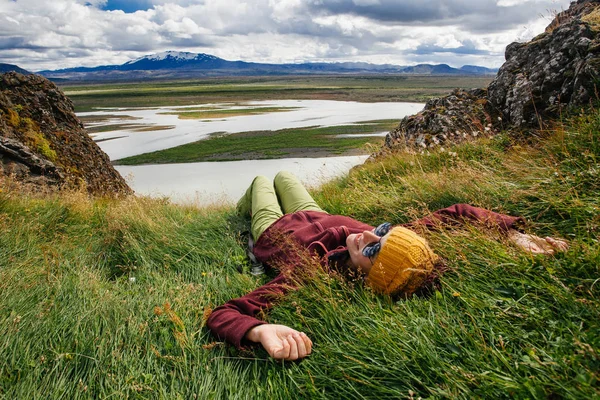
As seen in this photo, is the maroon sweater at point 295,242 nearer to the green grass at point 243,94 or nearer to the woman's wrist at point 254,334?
the woman's wrist at point 254,334

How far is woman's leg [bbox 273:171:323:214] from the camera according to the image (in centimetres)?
478

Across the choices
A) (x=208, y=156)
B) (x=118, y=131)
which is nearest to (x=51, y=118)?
(x=208, y=156)

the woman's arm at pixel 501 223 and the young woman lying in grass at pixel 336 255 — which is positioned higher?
the woman's arm at pixel 501 223

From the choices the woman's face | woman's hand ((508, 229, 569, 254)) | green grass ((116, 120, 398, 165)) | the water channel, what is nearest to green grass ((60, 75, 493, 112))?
the water channel

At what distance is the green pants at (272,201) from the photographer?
4512 millimetres

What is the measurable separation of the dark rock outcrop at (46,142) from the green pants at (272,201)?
4.83 m

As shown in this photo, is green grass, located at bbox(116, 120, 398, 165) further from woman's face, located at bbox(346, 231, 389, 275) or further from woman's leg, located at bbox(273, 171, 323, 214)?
woman's face, located at bbox(346, 231, 389, 275)

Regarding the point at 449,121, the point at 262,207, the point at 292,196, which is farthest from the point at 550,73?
the point at 262,207

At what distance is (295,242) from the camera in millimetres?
3605

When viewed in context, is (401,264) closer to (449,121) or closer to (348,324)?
(348,324)

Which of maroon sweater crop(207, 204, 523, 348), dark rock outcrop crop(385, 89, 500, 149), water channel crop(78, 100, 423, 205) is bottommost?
water channel crop(78, 100, 423, 205)

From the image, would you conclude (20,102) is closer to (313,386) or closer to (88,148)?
(88,148)

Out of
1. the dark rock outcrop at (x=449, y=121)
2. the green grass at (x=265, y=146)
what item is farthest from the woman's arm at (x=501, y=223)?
the green grass at (x=265, y=146)

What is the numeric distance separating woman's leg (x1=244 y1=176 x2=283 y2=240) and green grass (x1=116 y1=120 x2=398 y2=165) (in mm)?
16855
